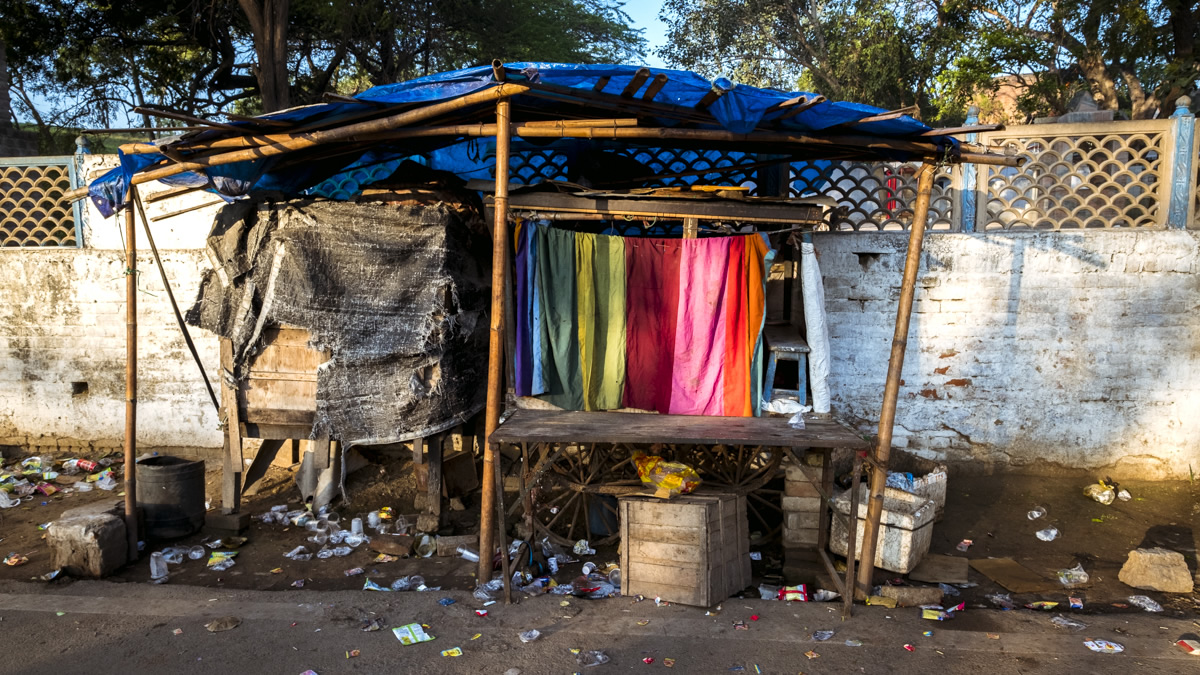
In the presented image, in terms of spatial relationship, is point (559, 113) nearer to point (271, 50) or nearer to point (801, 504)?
point (801, 504)

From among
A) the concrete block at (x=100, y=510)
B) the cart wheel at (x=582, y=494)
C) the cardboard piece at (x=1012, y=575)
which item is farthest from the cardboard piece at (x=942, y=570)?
the concrete block at (x=100, y=510)

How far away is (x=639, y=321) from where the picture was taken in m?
5.36

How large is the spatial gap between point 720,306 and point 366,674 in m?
3.23

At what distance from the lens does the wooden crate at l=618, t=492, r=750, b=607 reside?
4.55 m

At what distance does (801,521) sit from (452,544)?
262 cm

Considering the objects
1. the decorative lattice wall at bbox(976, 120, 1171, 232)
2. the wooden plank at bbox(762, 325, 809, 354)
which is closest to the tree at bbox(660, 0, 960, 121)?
Answer: the decorative lattice wall at bbox(976, 120, 1171, 232)

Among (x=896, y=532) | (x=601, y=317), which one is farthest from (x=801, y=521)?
(x=601, y=317)

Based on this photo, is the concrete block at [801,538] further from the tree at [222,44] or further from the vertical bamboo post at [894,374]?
the tree at [222,44]

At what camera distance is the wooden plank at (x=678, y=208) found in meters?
5.23

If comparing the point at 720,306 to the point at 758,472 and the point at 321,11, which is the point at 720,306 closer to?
the point at 758,472

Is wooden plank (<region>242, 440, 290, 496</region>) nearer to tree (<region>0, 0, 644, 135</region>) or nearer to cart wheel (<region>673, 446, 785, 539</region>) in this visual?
cart wheel (<region>673, 446, 785, 539</region>)

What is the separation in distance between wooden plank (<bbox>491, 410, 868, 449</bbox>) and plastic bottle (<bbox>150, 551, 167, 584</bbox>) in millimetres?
2726

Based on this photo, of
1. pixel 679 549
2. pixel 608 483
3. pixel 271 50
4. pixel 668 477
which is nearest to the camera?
pixel 679 549

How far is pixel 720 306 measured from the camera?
5.25 meters
